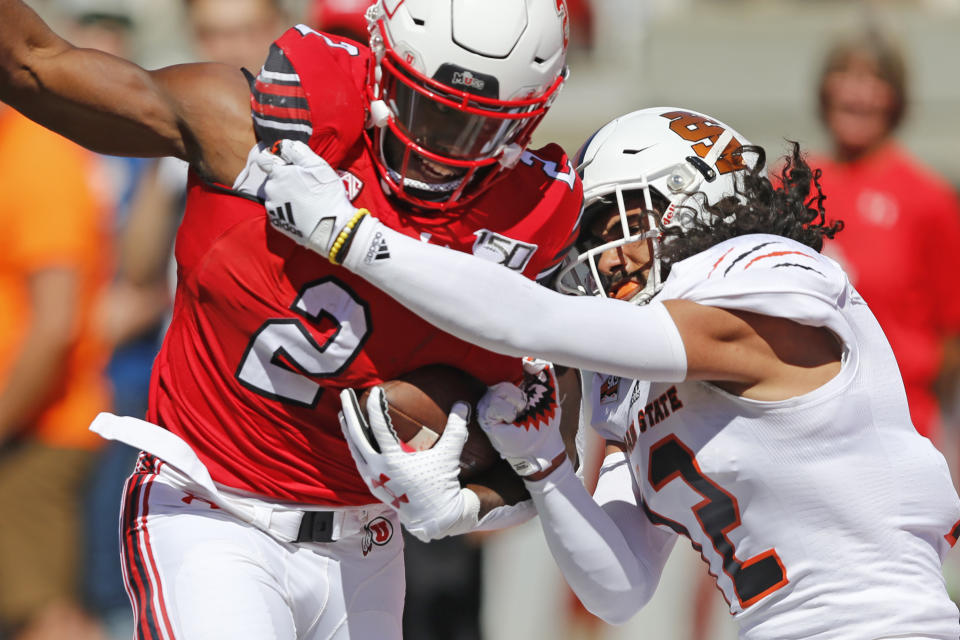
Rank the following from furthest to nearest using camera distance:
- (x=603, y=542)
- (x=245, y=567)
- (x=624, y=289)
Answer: (x=624, y=289), (x=603, y=542), (x=245, y=567)

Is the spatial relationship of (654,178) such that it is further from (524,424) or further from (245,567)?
(245,567)

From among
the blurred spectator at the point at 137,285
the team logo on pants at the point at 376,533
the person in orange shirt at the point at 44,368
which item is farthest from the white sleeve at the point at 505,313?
the blurred spectator at the point at 137,285

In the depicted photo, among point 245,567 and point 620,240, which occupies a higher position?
point 620,240

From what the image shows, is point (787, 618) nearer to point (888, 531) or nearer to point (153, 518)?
point (888, 531)

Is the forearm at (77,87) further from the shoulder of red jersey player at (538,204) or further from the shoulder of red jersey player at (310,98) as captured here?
the shoulder of red jersey player at (538,204)

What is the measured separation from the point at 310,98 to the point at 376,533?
2.97 ft

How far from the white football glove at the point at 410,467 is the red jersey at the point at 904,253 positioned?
8.67 feet

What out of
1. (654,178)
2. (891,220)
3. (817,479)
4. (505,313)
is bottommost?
(891,220)

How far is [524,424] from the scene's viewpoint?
8.61 ft

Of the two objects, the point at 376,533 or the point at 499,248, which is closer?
the point at 499,248

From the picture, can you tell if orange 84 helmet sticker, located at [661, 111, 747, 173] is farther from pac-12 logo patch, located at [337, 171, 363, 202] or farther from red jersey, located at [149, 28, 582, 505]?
pac-12 logo patch, located at [337, 171, 363, 202]

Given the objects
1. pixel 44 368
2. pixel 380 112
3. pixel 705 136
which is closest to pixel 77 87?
pixel 380 112

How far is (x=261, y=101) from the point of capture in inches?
98.6

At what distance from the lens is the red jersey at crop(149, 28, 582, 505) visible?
8.40 feet
